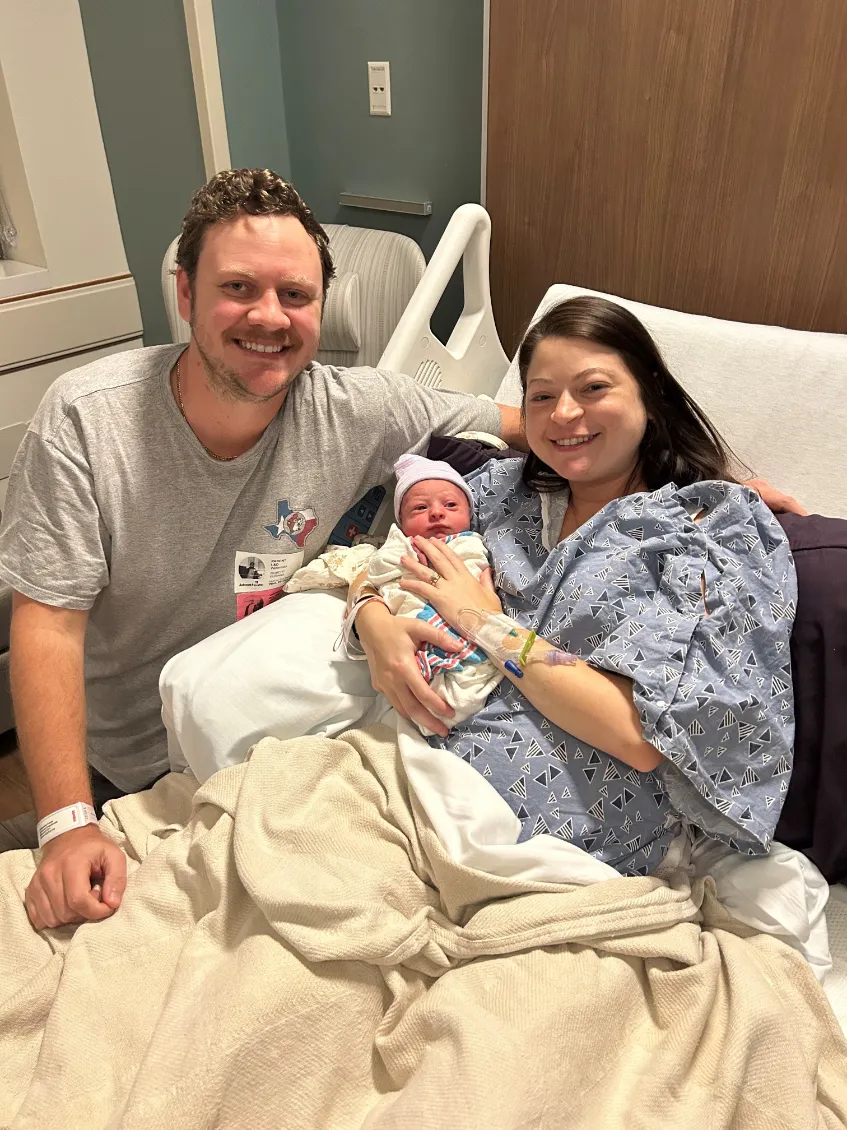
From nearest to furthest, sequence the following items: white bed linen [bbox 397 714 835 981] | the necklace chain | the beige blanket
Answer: the beige blanket → white bed linen [bbox 397 714 835 981] → the necklace chain

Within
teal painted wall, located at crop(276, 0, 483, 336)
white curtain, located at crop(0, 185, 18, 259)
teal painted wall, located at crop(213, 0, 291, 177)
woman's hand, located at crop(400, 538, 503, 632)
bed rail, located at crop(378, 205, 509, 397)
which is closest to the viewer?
woman's hand, located at crop(400, 538, 503, 632)

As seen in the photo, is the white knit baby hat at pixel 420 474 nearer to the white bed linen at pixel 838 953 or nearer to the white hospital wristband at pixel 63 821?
the white hospital wristband at pixel 63 821

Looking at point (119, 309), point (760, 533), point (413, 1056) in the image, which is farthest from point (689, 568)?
point (119, 309)

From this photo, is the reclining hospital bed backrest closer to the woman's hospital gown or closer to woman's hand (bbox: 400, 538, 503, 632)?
the woman's hospital gown

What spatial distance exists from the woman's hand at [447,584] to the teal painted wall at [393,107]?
1427 mm

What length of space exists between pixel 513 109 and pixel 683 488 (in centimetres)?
111

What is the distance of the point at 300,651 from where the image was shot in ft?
4.17

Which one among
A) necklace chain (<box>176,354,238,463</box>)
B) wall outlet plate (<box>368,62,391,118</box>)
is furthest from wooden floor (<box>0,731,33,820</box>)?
wall outlet plate (<box>368,62,391,118</box>)

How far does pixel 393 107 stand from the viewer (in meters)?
2.40

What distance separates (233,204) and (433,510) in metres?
0.58

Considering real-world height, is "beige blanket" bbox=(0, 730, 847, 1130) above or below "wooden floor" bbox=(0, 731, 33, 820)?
above

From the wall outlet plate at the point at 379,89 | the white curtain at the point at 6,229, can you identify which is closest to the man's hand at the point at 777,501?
the wall outlet plate at the point at 379,89

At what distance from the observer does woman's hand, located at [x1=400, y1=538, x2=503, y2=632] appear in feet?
4.01

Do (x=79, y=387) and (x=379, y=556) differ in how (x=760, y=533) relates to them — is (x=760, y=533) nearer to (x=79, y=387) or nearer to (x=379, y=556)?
(x=379, y=556)
